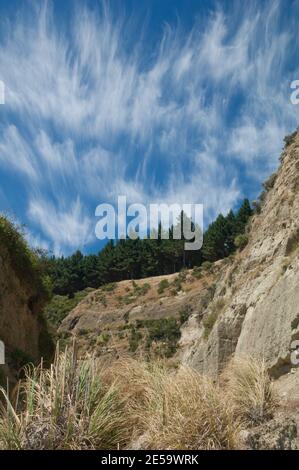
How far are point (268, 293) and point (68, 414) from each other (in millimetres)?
11827

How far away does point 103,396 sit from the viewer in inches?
205

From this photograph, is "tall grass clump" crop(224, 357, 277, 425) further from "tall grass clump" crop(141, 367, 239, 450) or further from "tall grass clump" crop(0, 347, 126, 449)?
"tall grass clump" crop(0, 347, 126, 449)

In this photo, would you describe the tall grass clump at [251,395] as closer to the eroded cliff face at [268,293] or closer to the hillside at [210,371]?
the hillside at [210,371]

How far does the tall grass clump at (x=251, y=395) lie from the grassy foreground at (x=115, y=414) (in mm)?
31

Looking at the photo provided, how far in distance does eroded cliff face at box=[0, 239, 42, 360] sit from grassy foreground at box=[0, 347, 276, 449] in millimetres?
9444

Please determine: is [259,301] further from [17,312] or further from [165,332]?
[165,332]

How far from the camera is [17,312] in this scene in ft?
52.9

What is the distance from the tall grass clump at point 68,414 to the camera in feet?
14.6

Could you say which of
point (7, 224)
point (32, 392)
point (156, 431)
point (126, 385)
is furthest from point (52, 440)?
point (7, 224)

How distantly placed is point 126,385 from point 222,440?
5.08 feet

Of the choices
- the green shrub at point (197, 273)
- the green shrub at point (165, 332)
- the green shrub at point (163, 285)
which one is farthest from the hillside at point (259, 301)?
the green shrub at point (163, 285)

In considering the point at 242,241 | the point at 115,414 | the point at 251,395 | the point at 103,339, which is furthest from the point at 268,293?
the point at 103,339

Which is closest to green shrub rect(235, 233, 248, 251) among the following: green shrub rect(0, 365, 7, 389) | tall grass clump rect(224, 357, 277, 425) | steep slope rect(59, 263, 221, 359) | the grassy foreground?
steep slope rect(59, 263, 221, 359)
